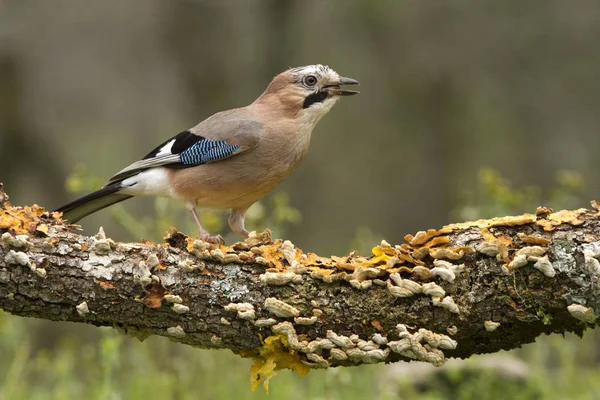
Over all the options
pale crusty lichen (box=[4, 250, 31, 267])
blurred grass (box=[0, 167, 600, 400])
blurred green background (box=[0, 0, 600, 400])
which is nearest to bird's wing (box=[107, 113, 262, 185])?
blurred grass (box=[0, 167, 600, 400])

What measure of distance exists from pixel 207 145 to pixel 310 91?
2.63 ft

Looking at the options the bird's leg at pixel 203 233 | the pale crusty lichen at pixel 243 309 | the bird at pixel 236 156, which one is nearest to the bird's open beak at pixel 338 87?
the bird at pixel 236 156

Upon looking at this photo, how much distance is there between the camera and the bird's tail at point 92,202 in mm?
4840

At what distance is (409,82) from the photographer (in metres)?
11.3

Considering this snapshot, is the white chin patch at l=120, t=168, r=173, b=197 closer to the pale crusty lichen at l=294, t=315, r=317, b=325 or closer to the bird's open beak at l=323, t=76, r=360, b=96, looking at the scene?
the bird's open beak at l=323, t=76, r=360, b=96

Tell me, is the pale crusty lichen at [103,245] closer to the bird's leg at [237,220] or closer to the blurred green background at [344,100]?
the bird's leg at [237,220]

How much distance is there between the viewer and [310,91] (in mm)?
5387

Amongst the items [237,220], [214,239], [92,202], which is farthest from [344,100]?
[214,239]

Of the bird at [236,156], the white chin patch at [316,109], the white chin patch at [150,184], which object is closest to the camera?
the bird at [236,156]

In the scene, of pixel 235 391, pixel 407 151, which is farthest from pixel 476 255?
pixel 407 151

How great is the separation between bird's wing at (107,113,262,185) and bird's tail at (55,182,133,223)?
0.28 ft

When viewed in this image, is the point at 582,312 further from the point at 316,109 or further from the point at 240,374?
the point at 240,374

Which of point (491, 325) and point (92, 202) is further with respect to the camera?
point (92, 202)

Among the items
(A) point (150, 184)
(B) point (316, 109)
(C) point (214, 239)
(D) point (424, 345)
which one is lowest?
(D) point (424, 345)
